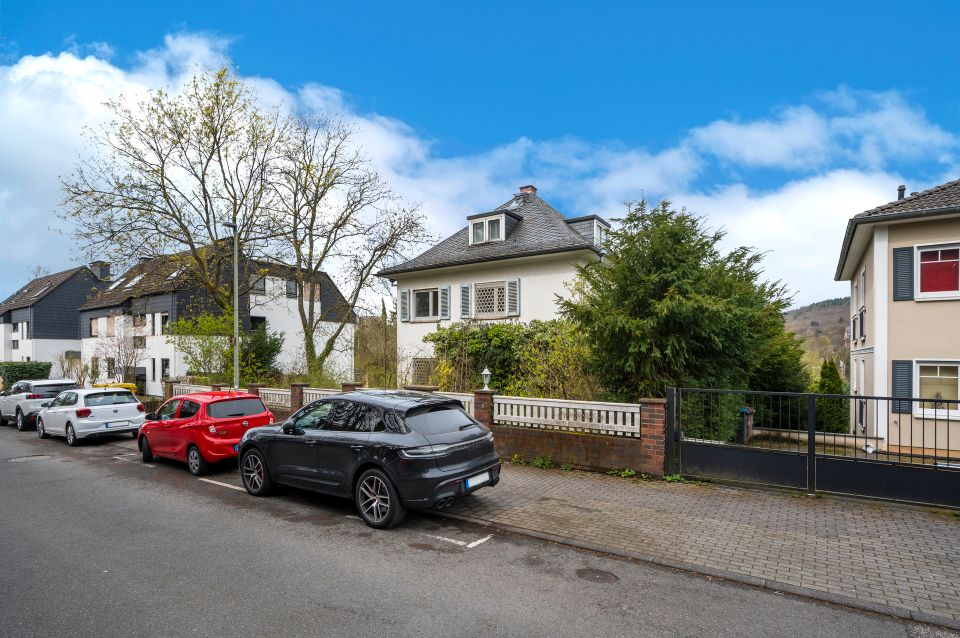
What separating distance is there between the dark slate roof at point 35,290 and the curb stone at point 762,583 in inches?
1879

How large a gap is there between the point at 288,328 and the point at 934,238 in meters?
34.5

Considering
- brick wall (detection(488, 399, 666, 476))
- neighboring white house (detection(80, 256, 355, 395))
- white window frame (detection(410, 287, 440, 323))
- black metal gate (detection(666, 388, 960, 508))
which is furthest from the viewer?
neighboring white house (detection(80, 256, 355, 395))

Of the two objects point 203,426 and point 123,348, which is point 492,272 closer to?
point 203,426

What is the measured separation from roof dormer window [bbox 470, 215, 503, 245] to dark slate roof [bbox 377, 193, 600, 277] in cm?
22

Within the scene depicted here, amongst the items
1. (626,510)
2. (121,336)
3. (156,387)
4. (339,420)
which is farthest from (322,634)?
(121,336)

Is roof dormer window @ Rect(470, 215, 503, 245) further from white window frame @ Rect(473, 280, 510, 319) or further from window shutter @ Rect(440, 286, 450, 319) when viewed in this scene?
window shutter @ Rect(440, 286, 450, 319)

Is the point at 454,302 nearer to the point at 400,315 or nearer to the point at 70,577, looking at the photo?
the point at 400,315

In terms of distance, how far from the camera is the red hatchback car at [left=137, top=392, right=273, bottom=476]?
9539mm

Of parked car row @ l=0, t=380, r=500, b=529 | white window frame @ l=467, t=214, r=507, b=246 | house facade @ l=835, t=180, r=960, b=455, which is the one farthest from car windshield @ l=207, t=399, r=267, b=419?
white window frame @ l=467, t=214, r=507, b=246

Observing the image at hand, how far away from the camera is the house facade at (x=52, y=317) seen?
140ft

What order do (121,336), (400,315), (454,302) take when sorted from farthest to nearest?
(121,336) < (400,315) < (454,302)

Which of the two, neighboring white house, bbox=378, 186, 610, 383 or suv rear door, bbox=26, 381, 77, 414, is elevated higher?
neighboring white house, bbox=378, 186, 610, 383

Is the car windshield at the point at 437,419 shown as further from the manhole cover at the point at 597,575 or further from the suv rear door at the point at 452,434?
the manhole cover at the point at 597,575

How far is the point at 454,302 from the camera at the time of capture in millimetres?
21750
